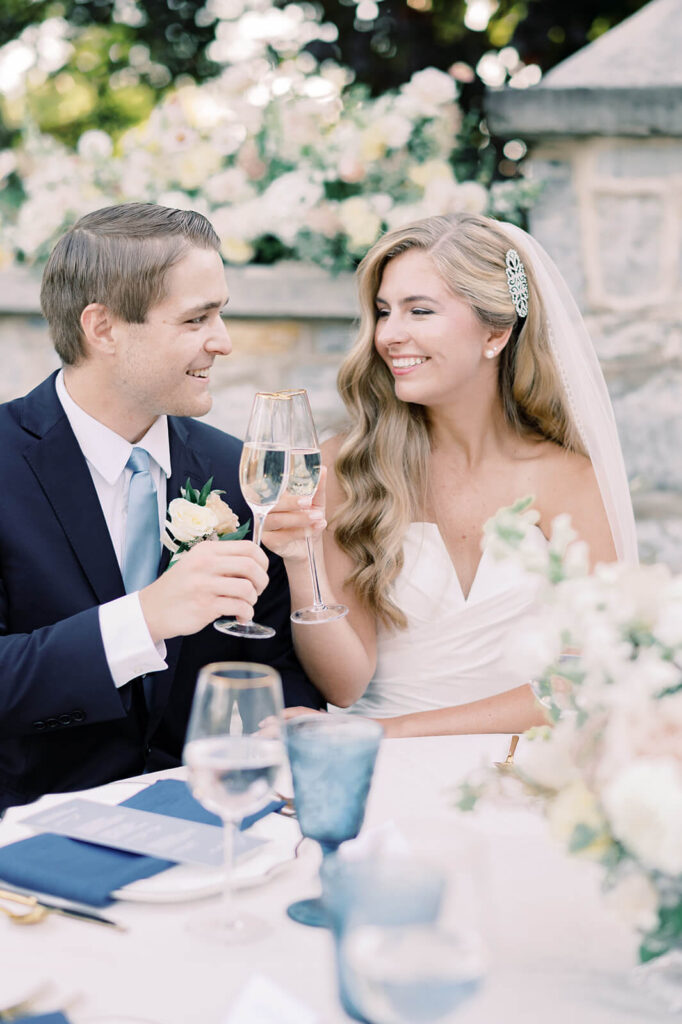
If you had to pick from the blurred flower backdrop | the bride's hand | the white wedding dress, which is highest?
the blurred flower backdrop

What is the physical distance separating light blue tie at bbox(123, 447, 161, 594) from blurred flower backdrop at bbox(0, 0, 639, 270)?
1.82 metres

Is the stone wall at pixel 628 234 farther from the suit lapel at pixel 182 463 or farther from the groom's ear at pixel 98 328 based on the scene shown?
the groom's ear at pixel 98 328

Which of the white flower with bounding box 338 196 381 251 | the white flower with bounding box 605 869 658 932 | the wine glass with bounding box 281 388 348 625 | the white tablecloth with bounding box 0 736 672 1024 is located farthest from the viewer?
the white flower with bounding box 338 196 381 251

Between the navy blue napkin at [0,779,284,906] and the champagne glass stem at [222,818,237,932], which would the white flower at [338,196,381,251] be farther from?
the champagne glass stem at [222,818,237,932]

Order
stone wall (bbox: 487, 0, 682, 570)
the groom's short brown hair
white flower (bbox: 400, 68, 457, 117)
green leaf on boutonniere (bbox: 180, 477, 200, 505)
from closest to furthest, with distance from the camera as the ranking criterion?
green leaf on boutonniere (bbox: 180, 477, 200, 505) → the groom's short brown hair → stone wall (bbox: 487, 0, 682, 570) → white flower (bbox: 400, 68, 457, 117)

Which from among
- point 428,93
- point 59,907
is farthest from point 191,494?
point 428,93

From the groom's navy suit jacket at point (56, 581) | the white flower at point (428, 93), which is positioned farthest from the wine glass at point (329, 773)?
the white flower at point (428, 93)

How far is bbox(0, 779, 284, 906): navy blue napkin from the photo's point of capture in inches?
50.8

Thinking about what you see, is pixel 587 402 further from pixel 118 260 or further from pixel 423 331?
pixel 118 260

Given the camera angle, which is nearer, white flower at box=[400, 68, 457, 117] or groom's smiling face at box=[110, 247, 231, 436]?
groom's smiling face at box=[110, 247, 231, 436]

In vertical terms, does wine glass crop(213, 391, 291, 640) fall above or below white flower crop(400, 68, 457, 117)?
below

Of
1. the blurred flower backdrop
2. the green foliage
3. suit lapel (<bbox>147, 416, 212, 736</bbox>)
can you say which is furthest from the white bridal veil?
the green foliage

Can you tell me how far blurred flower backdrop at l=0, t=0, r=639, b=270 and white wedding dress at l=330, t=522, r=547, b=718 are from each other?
144 cm

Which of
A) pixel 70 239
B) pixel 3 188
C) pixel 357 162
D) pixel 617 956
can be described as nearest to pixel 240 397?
pixel 357 162
